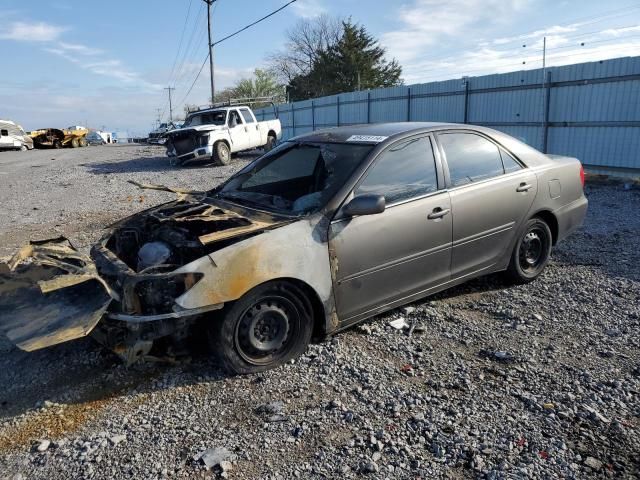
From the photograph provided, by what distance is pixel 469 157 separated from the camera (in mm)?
4324

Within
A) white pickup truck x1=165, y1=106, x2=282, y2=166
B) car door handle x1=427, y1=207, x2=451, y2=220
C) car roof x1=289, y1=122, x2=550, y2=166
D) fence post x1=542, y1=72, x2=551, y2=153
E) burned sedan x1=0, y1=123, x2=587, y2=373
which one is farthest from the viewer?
white pickup truck x1=165, y1=106, x2=282, y2=166

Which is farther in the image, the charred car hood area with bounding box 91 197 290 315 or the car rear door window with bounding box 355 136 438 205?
the car rear door window with bounding box 355 136 438 205

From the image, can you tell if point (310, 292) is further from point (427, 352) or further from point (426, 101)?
point (426, 101)

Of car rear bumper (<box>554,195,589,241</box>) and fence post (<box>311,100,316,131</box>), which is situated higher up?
fence post (<box>311,100,316,131</box>)

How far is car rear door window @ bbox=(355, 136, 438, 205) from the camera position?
374 centimetres

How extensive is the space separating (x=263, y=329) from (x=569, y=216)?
3.46m

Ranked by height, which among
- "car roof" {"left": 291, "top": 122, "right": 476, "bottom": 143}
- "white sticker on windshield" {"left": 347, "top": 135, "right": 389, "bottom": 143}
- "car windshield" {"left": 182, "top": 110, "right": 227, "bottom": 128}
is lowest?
"white sticker on windshield" {"left": 347, "top": 135, "right": 389, "bottom": 143}

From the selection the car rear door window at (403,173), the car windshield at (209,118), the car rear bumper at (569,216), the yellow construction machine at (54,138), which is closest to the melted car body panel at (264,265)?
the car rear door window at (403,173)

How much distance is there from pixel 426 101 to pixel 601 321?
44.1 feet

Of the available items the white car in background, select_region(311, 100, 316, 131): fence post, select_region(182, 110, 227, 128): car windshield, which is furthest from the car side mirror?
the white car in background

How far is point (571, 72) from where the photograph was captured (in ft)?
38.2

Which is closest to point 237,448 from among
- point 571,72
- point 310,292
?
point 310,292

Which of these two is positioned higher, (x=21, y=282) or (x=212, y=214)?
(x=212, y=214)

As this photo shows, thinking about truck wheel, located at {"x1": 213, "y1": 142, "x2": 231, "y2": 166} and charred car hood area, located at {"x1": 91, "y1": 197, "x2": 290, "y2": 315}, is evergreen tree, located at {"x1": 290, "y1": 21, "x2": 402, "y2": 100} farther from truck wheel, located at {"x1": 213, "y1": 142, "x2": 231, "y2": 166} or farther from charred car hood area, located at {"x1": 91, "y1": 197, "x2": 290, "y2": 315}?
charred car hood area, located at {"x1": 91, "y1": 197, "x2": 290, "y2": 315}
